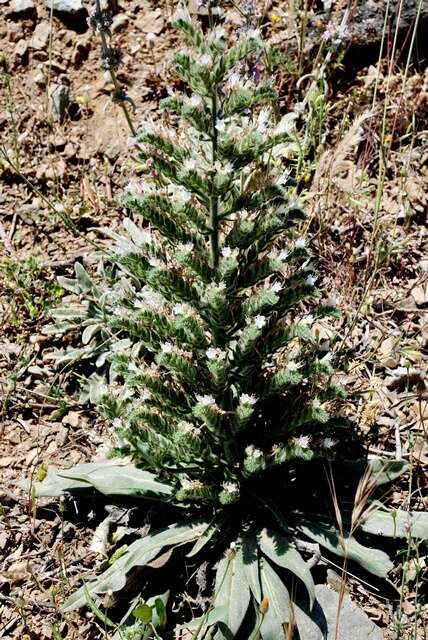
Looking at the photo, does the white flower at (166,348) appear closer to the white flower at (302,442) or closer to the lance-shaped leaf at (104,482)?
the white flower at (302,442)

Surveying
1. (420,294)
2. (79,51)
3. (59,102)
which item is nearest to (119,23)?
(79,51)

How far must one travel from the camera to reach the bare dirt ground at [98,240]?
407 cm

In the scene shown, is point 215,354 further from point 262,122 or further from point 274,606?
point 274,606

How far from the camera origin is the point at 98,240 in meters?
5.31

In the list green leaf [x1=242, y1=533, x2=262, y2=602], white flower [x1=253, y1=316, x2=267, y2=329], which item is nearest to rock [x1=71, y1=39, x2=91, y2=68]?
white flower [x1=253, y1=316, x2=267, y2=329]

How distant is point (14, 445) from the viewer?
447cm

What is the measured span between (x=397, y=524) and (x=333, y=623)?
58 centimetres

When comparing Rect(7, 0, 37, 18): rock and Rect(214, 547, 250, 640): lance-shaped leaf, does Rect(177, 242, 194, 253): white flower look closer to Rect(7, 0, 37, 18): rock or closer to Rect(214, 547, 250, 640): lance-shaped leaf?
Rect(214, 547, 250, 640): lance-shaped leaf

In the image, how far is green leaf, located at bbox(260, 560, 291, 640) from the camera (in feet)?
11.0

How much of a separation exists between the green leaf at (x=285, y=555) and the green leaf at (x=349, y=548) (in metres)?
0.14

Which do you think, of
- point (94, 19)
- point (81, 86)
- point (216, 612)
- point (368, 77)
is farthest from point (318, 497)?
point (81, 86)

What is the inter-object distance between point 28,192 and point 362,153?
2474 mm

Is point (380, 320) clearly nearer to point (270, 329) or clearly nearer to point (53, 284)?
point (270, 329)

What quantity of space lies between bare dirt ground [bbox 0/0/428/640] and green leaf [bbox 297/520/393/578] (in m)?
0.17
